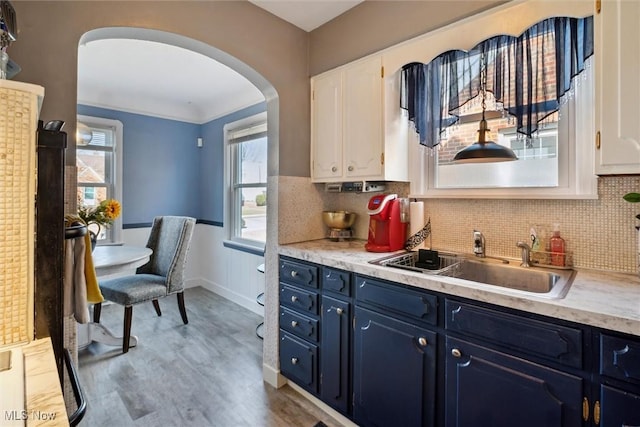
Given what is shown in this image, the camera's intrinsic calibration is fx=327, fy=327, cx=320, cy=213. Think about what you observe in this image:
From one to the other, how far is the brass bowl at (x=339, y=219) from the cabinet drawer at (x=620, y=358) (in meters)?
1.60

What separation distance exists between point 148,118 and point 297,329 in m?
3.49

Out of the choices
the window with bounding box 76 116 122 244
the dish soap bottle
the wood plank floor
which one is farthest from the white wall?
the dish soap bottle

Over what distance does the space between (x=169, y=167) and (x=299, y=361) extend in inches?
131

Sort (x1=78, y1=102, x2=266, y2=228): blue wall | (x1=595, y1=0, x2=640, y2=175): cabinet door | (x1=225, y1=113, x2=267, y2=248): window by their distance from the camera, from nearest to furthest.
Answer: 1. (x1=595, y1=0, x2=640, y2=175): cabinet door
2. (x1=225, y1=113, x2=267, y2=248): window
3. (x1=78, y1=102, x2=266, y2=228): blue wall

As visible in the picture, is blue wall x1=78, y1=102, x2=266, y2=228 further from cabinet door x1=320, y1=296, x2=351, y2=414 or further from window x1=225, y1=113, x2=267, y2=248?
cabinet door x1=320, y1=296, x2=351, y2=414

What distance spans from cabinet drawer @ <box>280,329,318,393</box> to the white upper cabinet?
112 cm

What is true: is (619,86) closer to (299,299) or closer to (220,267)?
(299,299)

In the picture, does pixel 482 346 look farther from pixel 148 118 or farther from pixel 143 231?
pixel 148 118

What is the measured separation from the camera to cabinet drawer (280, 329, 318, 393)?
201cm

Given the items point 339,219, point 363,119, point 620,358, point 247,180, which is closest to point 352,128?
point 363,119

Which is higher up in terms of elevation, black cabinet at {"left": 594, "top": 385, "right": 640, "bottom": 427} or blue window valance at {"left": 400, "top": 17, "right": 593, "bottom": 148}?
blue window valance at {"left": 400, "top": 17, "right": 593, "bottom": 148}

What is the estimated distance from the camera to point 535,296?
1174mm

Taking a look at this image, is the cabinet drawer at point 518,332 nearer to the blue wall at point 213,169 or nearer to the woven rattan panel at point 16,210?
the woven rattan panel at point 16,210

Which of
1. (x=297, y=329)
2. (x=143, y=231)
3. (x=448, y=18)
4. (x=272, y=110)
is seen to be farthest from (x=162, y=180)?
(x=448, y=18)
